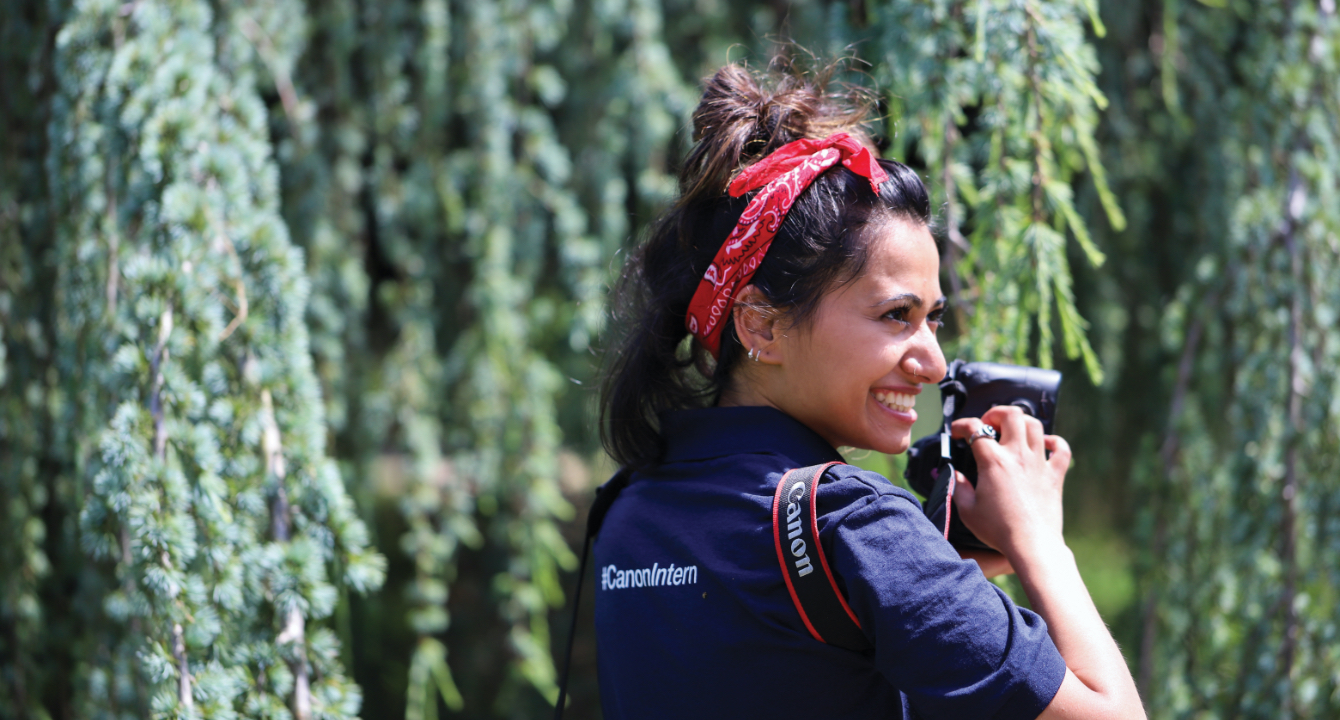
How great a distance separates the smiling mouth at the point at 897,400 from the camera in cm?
100

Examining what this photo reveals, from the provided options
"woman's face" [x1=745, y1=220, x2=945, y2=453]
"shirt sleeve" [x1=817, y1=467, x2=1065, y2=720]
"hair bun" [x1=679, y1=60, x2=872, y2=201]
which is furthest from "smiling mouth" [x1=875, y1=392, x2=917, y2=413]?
"hair bun" [x1=679, y1=60, x2=872, y2=201]

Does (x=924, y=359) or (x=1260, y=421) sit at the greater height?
(x=924, y=359)

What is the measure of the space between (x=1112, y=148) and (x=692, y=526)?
1814 mm

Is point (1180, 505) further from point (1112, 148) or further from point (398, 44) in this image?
point (398, 44)

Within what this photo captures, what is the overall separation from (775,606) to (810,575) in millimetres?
51

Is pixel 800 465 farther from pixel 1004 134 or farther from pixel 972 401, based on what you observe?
pixel 1004 134

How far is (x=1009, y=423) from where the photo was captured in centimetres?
100

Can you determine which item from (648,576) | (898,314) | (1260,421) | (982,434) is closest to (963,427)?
(982,434)

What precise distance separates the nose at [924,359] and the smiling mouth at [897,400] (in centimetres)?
3

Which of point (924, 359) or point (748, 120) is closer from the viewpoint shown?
point (924, 359)

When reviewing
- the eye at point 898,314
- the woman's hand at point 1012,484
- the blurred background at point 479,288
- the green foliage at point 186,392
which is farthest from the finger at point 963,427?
the green foliage at point 186,392

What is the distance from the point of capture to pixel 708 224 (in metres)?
1.08

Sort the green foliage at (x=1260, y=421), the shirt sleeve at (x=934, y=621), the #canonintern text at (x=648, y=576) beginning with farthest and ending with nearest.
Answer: the green foliage at (x=1260, y=421) → the #canonintern text at (x=648, y=576) → the shirt sleeve at (x=934, y=621)

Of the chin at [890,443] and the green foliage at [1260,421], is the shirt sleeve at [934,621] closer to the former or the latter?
the chin at [890,443]
